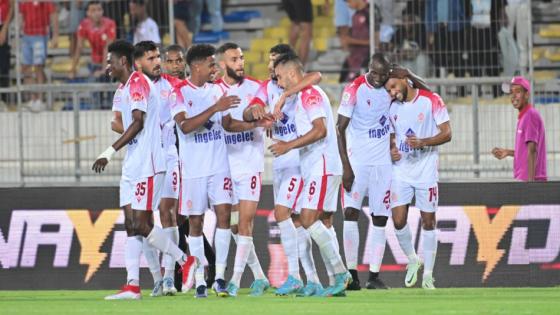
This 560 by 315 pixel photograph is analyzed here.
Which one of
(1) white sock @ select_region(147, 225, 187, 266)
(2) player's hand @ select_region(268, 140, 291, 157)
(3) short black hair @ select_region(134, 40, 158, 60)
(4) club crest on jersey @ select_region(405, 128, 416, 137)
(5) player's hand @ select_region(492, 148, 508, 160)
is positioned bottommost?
(1) white sock @ select_region(147, 225, 187, 266)

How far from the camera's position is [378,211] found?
14.9 metres

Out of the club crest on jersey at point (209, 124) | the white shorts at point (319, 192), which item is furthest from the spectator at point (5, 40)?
the white shorts at point (319, 192)

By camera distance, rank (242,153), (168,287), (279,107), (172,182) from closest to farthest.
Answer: (279,107) → (242,153) → (168,287) → (172,182)

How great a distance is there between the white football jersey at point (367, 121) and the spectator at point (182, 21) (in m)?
5.41

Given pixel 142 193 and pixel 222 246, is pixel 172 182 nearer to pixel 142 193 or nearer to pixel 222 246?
pixel 222 246

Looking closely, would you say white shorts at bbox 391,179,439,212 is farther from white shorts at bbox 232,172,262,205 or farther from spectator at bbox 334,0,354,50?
spectator at bbox 334,0,354,50

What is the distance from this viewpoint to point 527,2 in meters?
18.2

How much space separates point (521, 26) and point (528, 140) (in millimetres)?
2742

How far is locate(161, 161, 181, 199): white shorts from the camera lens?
1434 centimetres

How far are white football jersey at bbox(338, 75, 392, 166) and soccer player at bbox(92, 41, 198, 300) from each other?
107 inches

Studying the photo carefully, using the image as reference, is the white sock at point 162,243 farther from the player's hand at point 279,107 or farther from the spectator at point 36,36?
the spectator at point 36,36

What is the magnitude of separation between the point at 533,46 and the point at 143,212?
26.2ft

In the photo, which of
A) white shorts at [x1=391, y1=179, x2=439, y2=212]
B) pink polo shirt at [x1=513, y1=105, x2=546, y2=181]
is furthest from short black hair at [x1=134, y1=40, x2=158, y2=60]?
pink polo shirt at [x1=513, y1=105, x2=546, y2=181]

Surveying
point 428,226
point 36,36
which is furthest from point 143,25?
point 428,226
